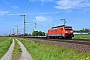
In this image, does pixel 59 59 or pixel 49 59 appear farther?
pixel 49 59

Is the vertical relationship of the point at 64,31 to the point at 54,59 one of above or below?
above

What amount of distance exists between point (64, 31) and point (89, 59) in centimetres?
5031

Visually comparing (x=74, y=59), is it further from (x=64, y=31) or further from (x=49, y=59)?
(x=64, y=31)

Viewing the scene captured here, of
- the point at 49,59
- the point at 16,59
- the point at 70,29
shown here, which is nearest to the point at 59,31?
the point at 70,29

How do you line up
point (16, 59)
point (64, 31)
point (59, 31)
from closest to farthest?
1. point (16, 59)
2. point (64, 31)
3. point (59, 31)

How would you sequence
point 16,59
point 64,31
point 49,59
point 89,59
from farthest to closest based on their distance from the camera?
point 64,31
point 16,59
point 49,59
point 89,59

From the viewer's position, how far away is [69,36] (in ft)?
210

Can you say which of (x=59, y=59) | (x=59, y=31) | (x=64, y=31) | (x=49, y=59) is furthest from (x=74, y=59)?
(x=59, y=31)

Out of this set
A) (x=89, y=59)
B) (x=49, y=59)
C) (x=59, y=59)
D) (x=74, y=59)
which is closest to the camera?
(x=89, y=59)

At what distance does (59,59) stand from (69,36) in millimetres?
48263

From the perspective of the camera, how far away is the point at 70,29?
6506cm

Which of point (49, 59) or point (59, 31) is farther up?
point (59, 31)

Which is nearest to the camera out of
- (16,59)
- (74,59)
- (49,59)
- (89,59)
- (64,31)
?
(89,59)

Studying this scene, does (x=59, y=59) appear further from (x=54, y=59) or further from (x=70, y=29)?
(x=70, y=29)
